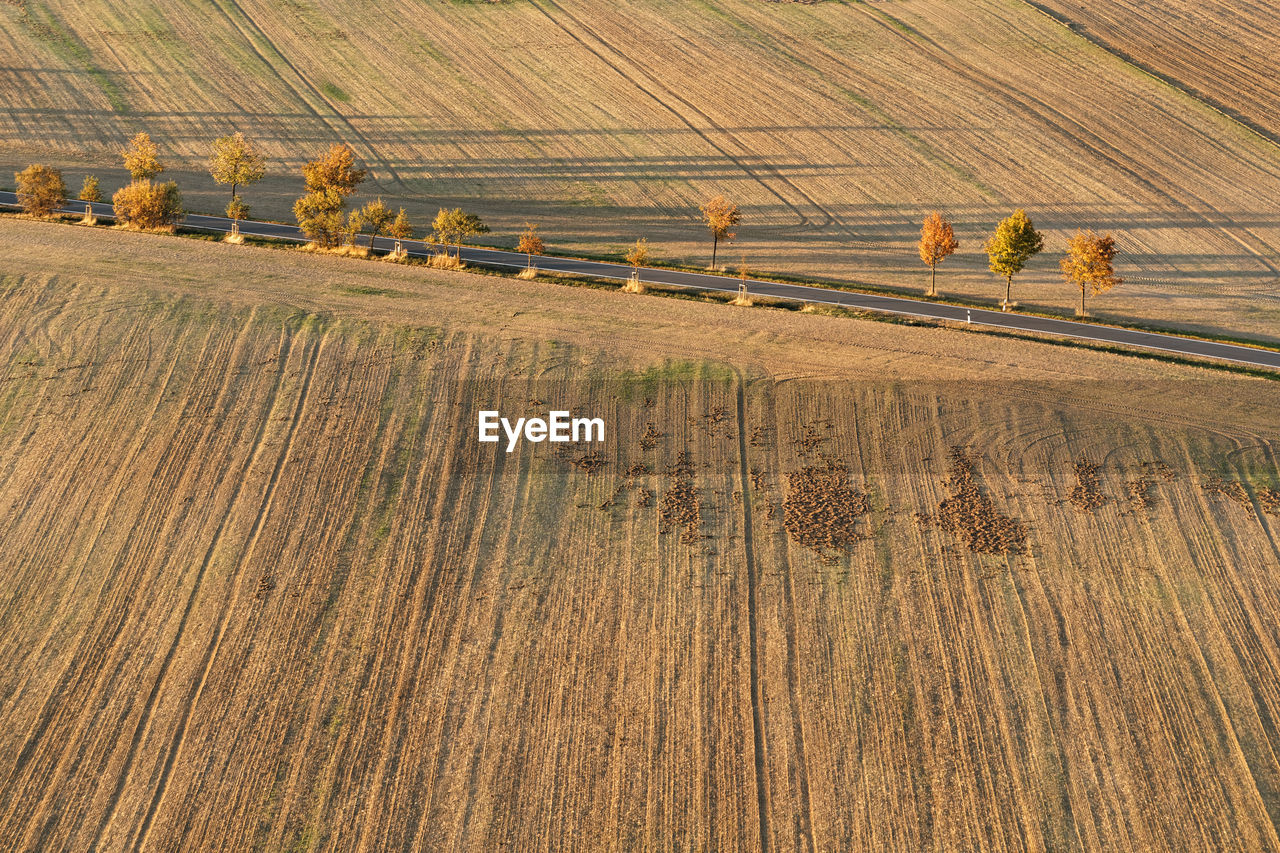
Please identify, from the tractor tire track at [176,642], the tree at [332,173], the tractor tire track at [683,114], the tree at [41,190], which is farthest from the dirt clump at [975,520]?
the tree at [41,190]

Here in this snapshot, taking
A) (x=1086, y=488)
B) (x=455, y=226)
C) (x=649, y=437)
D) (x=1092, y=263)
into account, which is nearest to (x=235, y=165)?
(x=455, y=226)

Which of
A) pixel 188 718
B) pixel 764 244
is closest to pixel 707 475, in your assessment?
pixel 188 718

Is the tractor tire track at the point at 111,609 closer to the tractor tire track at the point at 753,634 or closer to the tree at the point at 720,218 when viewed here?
the tractor tire track at the point at 753,634

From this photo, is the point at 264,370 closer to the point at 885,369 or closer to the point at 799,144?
the point at 885,369

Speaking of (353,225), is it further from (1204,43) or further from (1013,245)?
(1204,43)

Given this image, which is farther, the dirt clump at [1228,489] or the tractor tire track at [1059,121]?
the tractor tire track at [1059,121]

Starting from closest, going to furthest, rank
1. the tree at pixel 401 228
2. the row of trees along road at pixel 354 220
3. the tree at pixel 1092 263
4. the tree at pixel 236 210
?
the tree at pixel 1092 263 → the row of trees along road at pixel 354 220 → the tree at pixel 401 228 → the tree at pixel 236 210
